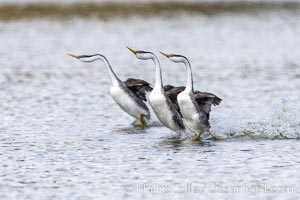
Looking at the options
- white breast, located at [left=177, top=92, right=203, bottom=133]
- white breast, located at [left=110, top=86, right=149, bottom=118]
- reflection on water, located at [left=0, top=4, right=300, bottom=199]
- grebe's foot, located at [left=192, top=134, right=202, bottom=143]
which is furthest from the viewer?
white breast, located at [left=110, top=86, right=149, bottom=118]

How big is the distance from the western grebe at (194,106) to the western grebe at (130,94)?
68.1 inches

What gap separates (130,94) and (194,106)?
221 centimetres

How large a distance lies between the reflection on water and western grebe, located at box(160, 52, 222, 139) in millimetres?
245

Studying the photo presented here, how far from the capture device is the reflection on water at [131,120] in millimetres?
11492

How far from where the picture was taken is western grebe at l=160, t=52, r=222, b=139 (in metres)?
14.0

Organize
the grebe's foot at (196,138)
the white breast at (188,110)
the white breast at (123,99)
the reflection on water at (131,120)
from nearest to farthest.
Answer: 1. the reflection on water at (131,120)
2. the white breast at (188,110)
3. the grebe's foot at (196,138)
4. the white breast at (123,99)

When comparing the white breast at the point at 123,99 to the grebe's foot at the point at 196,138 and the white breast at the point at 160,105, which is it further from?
the grebe's foot at the point at 196,138

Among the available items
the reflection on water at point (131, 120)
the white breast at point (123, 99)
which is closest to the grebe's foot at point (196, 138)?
the reflection on water at point (131, 120)

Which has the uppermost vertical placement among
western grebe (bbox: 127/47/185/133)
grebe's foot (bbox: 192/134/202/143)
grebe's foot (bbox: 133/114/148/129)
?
western grebe (bbox: 127/47/185/133)

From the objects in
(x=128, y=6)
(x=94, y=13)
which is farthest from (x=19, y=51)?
(x=128, y=6)

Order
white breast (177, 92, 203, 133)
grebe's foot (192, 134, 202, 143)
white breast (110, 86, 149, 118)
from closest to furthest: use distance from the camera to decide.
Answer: white breast (177, 92, 203, 133) < grebe's foot (192, 134, 202, 143) < white breast (110, 86, 149, 118)

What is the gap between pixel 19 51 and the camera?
2912 cm

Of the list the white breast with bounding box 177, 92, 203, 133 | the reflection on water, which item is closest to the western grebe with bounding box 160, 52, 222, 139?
the white breast with bounding box 177, 92, 203, 133

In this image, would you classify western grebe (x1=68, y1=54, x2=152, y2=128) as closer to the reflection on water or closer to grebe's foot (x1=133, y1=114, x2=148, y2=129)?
grebe's foot (x1=133, y1=114, x2=148, y2=129)
